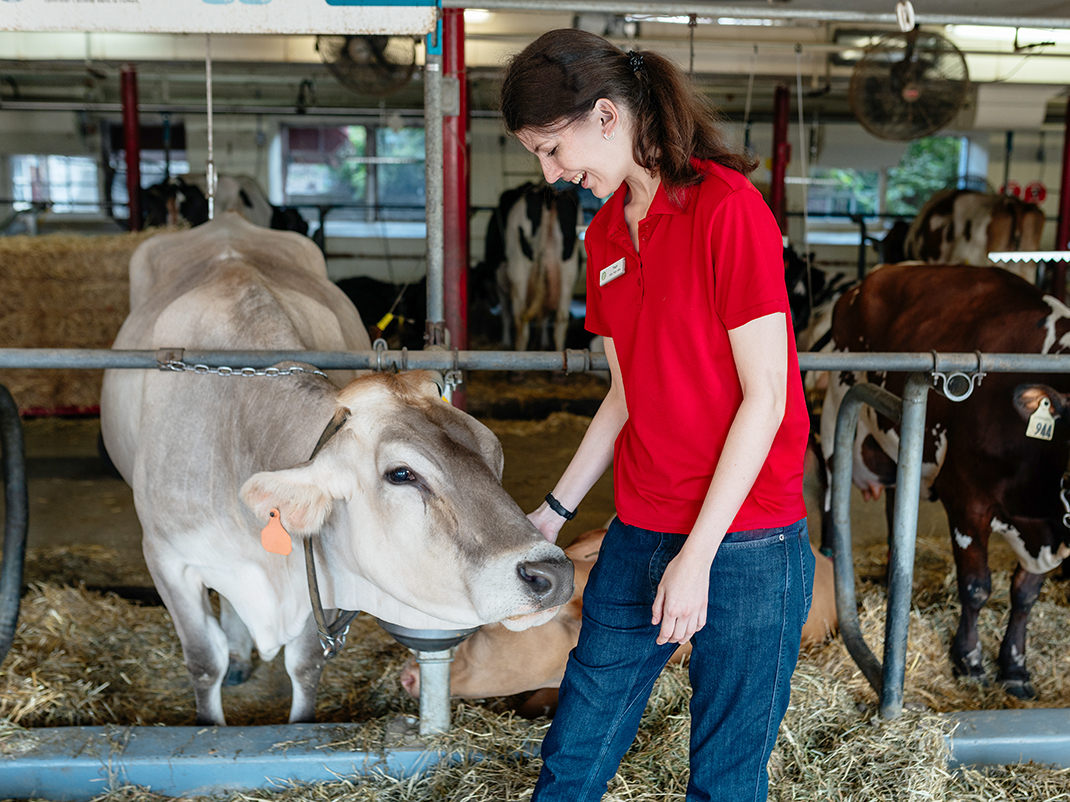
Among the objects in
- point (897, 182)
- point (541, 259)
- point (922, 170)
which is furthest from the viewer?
point (897, 182)

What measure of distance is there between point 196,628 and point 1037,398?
250cm

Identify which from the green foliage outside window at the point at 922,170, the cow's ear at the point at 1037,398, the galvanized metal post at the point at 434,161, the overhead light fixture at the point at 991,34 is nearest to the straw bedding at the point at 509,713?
the cow's ear at the point at 1037,398

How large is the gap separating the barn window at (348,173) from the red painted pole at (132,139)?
6.75 meters

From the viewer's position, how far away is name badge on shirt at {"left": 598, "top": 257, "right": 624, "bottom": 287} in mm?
1672

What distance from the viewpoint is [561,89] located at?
1.47 metres

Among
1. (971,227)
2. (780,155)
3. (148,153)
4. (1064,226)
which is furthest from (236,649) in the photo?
(148,153)

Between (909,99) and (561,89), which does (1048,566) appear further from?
(909,99)

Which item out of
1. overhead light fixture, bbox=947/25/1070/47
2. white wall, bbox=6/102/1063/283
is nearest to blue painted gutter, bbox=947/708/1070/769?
overhead light fixture, bbox=947/25/1070/47

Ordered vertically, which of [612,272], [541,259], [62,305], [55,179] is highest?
[55,179]

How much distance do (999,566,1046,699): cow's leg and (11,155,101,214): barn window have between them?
1640cm

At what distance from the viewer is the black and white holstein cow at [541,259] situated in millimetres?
9430

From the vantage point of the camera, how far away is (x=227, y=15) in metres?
2.61

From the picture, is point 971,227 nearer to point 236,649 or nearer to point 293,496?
A: point 236,649

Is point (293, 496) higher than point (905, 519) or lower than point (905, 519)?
higher
